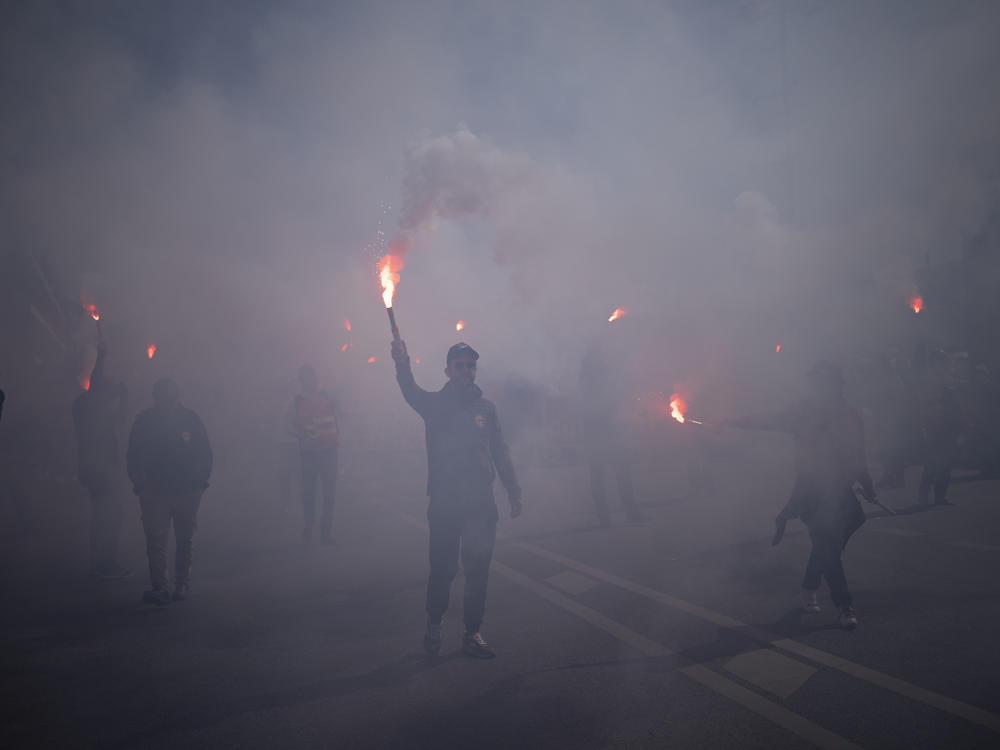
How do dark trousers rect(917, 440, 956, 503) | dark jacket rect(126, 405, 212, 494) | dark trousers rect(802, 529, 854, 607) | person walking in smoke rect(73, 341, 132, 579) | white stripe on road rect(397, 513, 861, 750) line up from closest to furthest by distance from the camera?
white stripe on road rect(397, 513, 861, 750) < dark trousers rect(802, 529, 854, 607) < dark jacket rect(126, 405, 212, 494) < person walking in smoke rect(73, 341, 132, 579) < dark trousers rect(917, 440, 956, 503)

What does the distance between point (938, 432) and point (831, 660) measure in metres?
6.08

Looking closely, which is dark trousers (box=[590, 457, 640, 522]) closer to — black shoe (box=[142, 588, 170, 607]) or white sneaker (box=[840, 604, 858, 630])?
white sneaker (box=[840, 604, 858, 630])

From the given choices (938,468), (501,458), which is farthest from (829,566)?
(938,468)

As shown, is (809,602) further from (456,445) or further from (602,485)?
(602,485)

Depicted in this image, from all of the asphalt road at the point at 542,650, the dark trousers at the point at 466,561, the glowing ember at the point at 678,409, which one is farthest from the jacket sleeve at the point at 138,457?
the glowing ember at the point at 678,409

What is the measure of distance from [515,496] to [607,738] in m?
1.84

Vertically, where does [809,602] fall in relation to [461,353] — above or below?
below

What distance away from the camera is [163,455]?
5.66 meters

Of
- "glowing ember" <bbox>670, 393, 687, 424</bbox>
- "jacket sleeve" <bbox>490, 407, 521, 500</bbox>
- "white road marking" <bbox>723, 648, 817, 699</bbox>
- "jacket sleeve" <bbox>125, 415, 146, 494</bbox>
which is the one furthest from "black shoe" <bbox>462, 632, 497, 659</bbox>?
"jacket sleeve" <bbox>125, 415, 146, 494</bbox>

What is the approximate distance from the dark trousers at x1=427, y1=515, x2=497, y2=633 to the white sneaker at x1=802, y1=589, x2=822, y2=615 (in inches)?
90.8

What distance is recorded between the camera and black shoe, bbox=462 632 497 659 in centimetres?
415

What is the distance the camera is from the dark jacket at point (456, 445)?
435 centimetres

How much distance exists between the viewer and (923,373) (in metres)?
9.20

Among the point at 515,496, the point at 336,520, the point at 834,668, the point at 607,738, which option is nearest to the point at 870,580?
the point at 834,668
